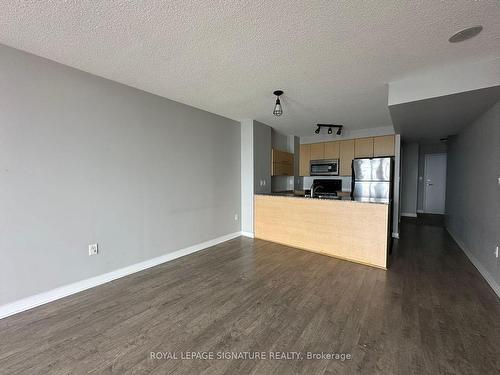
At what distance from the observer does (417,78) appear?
2531 millimetres

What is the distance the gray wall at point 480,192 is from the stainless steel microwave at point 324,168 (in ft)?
7.46

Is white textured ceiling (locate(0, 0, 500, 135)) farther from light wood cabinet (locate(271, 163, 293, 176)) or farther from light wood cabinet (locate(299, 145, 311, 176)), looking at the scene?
light wood cabinet (locate(299, 145, 311, 176))

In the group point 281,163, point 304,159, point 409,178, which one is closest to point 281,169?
point 281,163

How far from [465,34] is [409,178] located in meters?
6.18

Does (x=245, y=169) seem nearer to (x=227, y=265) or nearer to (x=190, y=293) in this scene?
(x=227, y=265)

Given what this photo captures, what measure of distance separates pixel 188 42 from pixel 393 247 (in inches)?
173

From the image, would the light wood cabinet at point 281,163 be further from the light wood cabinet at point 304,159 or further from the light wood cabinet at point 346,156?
the light wood cabinet at point 346,156

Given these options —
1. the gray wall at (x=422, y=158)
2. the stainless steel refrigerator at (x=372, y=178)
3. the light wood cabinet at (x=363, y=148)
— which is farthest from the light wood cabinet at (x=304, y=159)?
the gray wall at (x=422, y=158)

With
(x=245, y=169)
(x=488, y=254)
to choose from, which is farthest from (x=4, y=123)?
(x=488, y=254)

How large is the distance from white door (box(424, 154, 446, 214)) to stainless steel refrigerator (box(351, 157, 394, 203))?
391cm

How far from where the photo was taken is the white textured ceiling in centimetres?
154

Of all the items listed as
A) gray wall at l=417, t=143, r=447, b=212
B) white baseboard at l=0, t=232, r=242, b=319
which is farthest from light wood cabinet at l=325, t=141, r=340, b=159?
white baseboard at l=0, t=232, r=242, b=319

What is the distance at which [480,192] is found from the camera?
3.13m

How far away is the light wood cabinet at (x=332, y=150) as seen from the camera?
5487 mm
